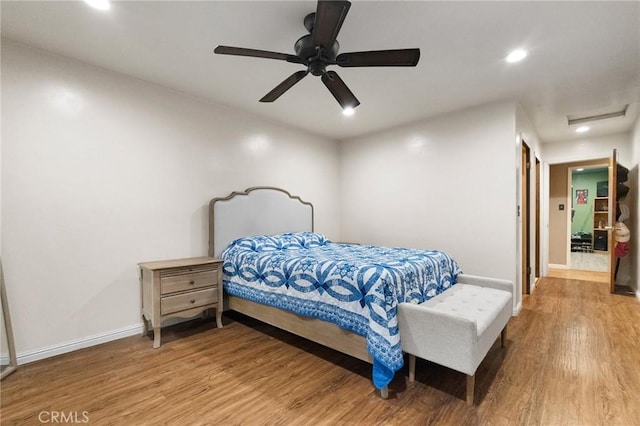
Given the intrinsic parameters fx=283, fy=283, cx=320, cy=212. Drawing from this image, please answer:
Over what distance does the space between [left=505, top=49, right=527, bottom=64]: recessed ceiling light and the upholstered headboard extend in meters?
2.93

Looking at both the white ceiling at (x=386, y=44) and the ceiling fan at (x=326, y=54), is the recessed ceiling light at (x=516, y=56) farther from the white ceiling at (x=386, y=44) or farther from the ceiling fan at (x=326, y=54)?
the ceiling fan at (x=326, y=54)

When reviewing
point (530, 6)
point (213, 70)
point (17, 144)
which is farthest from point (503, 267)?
point (17, 144)

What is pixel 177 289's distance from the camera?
267cm

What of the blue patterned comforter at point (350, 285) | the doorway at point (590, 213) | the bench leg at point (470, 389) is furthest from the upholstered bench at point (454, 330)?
the doorway at point (590, 213)

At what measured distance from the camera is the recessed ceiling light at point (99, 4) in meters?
1.83

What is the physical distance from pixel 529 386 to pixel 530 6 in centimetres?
256

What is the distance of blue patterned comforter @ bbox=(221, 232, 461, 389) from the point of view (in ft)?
6.15

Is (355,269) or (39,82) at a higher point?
(39,82)

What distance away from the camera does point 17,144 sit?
2.27 metres

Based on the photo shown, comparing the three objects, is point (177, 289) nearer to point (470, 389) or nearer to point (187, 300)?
point (187, 300)

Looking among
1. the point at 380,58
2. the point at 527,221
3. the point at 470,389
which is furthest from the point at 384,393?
the point at 527,221

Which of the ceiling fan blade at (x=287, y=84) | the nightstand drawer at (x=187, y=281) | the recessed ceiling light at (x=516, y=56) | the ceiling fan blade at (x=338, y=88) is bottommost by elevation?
the nightstand drawer at (x=187, y=281)

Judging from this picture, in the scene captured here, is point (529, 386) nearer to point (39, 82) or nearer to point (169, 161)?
point (169, 161)

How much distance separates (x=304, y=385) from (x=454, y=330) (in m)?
1.10
